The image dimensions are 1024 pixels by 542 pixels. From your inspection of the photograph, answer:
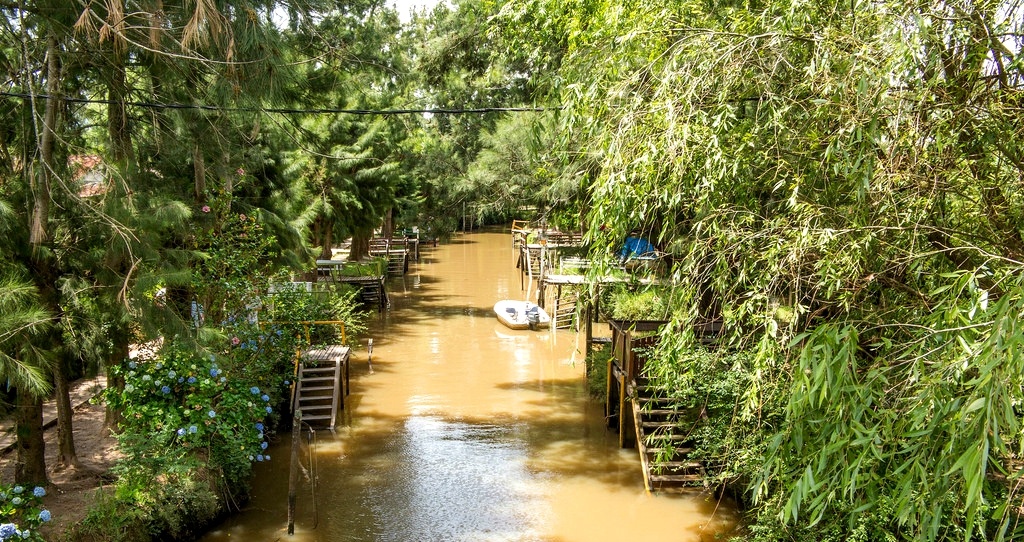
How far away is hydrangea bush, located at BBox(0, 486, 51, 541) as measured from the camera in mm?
6414

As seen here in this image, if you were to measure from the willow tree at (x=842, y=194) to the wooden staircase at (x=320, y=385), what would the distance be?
9576mm

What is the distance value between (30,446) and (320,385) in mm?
7070

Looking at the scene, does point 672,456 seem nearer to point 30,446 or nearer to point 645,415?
point 645,415

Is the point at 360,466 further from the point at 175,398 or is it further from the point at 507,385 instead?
the point at 507,385

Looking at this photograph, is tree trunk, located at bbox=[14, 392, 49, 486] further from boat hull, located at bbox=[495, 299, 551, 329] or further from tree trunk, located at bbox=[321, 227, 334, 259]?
tree trunk, located at bbox=[321, 227, 334, 259]

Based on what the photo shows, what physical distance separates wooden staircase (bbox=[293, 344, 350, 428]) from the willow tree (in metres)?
9.58

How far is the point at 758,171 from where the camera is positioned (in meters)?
6.49

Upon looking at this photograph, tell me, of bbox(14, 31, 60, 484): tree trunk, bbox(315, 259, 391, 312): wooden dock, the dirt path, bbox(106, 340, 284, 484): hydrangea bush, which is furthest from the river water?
bbox(315, 259, 391, 312): wooden dock

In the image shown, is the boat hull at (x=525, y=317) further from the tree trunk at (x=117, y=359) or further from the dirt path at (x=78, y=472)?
the tree trunk at (x=117, y=359)

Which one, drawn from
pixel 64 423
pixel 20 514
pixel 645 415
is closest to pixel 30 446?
pixel 64 423

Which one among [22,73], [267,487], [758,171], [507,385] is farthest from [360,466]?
[758,171]

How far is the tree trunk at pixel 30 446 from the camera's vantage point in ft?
28.3

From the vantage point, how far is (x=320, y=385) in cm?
1567

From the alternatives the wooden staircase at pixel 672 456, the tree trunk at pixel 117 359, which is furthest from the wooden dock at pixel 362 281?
the wooden staircase at pixel 672 456
